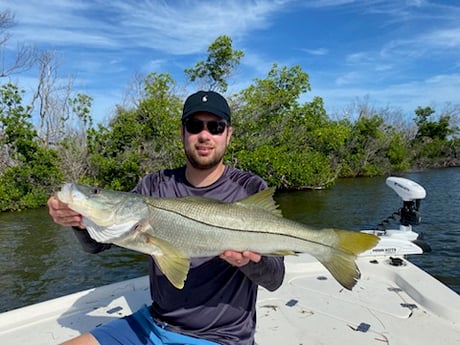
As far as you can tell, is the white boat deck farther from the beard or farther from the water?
the water

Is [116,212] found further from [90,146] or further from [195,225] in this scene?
[90,146]

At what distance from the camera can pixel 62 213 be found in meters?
2.35

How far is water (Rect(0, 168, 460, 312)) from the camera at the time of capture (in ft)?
30.6

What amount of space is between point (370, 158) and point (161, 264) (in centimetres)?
4173

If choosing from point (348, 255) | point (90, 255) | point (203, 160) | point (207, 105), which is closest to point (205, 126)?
point (207, 105)

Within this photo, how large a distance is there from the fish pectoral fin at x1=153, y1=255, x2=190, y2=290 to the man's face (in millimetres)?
781

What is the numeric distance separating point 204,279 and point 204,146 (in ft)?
3.08

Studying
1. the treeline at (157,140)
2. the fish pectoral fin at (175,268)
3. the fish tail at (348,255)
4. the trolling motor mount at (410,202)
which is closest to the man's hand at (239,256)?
the fish pectoral fin at (175,268)

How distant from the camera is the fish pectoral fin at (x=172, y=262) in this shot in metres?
2.30

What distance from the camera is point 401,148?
43.1 meters

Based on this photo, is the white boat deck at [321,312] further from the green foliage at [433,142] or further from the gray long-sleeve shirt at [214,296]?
the green foliage at [433,142]

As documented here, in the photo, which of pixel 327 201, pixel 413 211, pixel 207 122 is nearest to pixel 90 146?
pixel 327 201

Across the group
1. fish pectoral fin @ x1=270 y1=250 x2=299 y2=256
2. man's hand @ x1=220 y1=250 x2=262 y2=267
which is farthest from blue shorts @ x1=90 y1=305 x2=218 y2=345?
fish pectoral fin @ x1=270 y1=250 x2=299 y2=256

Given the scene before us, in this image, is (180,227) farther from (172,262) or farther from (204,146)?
(204,146)
